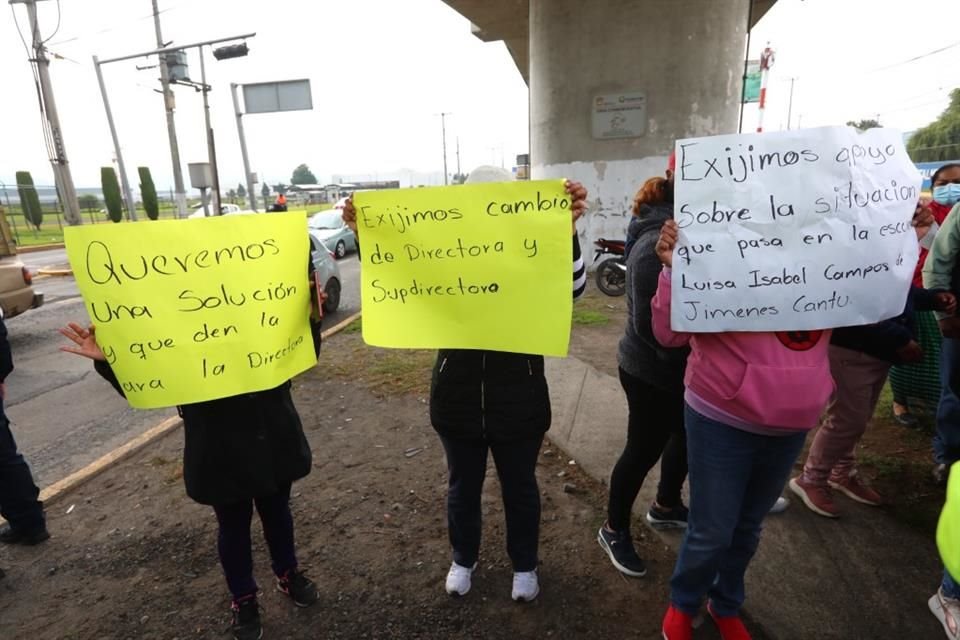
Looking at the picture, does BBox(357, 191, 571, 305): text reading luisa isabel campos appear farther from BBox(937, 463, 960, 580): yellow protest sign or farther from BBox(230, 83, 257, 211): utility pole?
BBox(230, 83, 257, 211): utility pole

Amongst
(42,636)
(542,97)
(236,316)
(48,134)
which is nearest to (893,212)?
(236,316)

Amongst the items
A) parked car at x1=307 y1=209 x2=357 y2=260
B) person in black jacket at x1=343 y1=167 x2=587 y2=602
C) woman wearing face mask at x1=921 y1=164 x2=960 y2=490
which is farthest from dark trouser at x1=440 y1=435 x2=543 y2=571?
parked car at x1=307 y1=209 x2=357 y2=260

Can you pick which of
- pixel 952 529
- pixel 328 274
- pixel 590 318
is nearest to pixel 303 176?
pixel 328 274

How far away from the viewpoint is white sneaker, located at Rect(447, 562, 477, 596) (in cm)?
243

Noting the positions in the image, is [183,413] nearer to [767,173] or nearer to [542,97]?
[767,173]

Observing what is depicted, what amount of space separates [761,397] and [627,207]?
751cm

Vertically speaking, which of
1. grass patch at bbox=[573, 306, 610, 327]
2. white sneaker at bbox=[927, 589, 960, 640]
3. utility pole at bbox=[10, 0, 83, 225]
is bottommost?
grass patch at bbox=[573, 306, 610, 327]

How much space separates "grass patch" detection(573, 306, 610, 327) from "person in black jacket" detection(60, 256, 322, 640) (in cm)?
514

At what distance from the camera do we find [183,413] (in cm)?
213

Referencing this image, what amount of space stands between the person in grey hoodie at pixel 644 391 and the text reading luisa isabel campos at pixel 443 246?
37 cm

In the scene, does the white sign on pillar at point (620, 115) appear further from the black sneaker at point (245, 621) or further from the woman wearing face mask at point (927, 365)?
the black sneaker at point (245, 621)

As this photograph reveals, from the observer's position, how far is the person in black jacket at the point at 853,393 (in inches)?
85.7

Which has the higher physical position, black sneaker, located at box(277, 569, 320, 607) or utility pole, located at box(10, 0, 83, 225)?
utility pole, located at box(10, 0, 83, 225)

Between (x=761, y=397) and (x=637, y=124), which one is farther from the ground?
(x=637, y=124)
